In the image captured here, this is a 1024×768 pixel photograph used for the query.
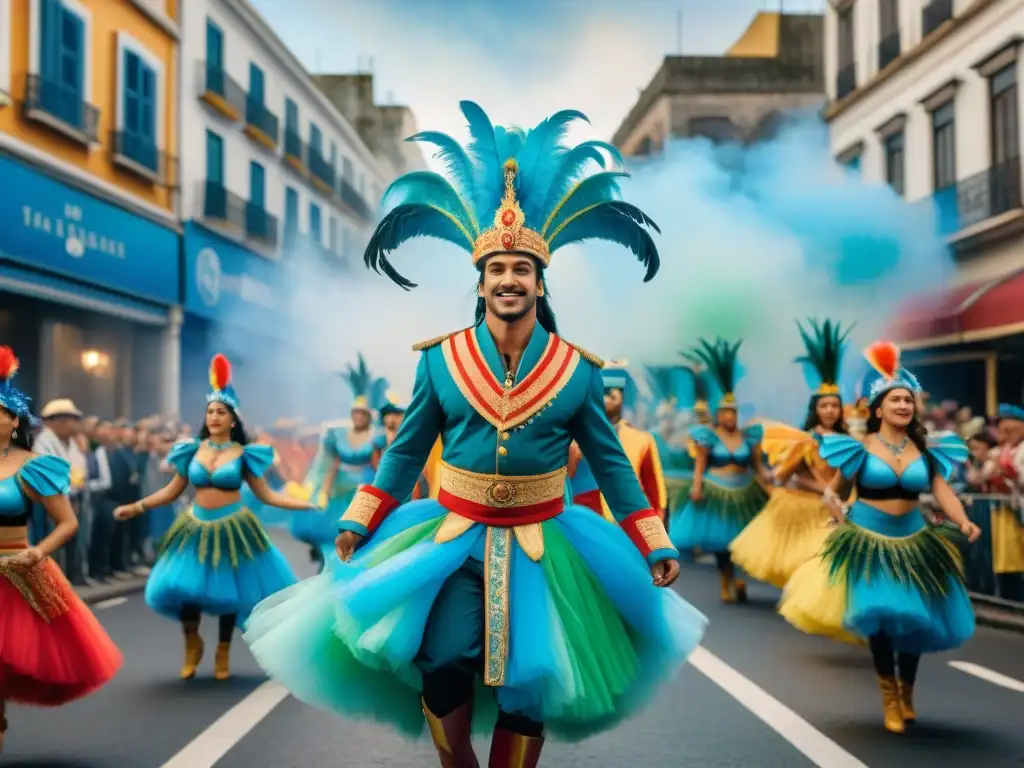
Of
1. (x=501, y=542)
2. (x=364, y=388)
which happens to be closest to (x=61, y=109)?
(x=364, y=388)

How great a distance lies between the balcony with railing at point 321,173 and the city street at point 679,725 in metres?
30.4

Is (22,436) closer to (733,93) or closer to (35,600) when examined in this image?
(35,600)

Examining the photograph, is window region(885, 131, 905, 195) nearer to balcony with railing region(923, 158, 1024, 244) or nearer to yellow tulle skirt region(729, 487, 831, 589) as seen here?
balcony with railing region(923, 158, 1024, 244)

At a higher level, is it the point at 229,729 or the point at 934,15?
the point at 934,15

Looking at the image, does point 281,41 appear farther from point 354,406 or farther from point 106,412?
point 354,406

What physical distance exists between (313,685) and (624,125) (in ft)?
182

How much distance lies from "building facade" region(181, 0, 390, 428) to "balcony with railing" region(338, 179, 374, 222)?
1073 mm

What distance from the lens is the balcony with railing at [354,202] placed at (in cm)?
4428

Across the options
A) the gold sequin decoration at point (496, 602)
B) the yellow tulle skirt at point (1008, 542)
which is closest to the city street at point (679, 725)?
the gold sequin decoration at point (496, 602)

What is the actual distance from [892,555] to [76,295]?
17.5 metres


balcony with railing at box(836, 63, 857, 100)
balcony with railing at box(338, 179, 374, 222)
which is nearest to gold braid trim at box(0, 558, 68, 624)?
balcony with railing at box(836, 63, 857, 100)

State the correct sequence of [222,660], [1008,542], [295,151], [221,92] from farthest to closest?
[295,151], [221,92], [1008,542], [222,660]

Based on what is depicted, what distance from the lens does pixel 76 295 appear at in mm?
22719

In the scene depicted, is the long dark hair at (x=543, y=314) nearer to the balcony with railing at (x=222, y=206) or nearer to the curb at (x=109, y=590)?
the curb at (x=109, y=590)
